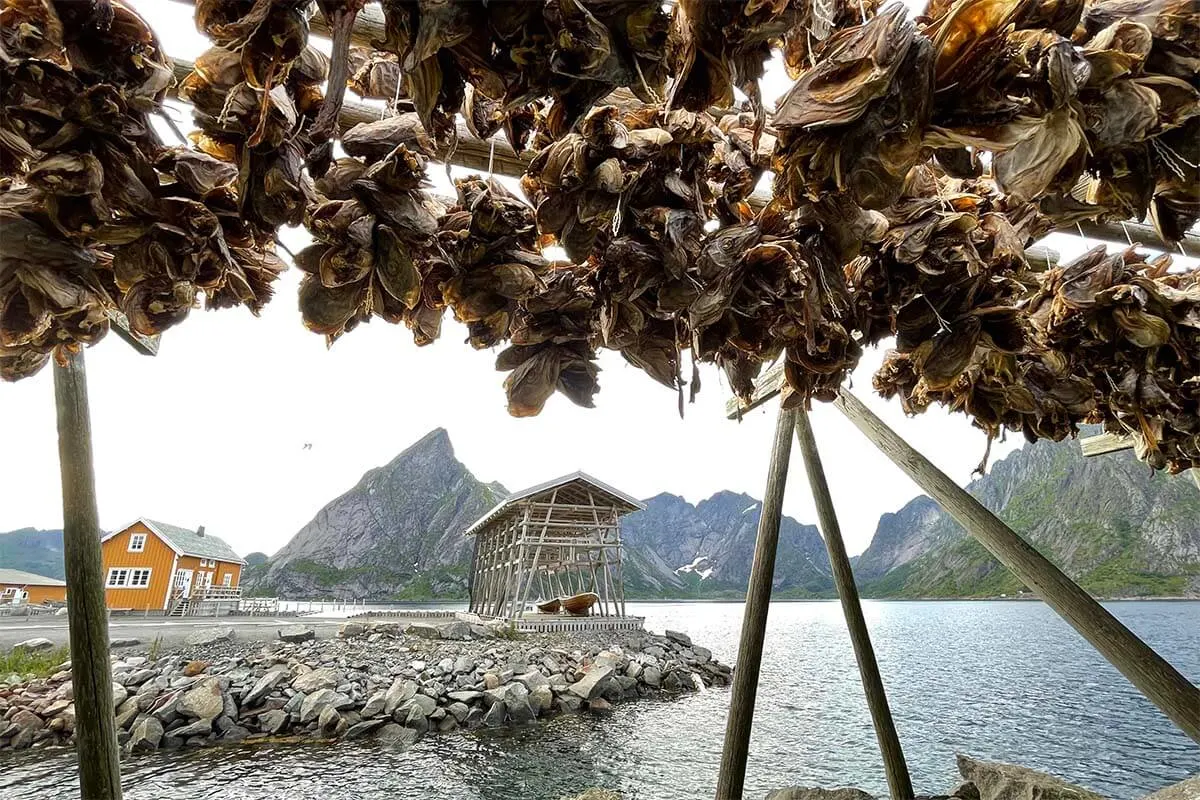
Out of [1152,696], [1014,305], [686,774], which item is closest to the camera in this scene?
[1014,305]

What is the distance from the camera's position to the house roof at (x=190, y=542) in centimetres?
2966

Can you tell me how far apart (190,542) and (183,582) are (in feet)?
8.25

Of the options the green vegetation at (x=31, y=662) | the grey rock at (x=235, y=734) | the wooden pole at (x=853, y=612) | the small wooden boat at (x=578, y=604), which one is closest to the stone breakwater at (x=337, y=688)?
the grey rock at (x=235, y=734)

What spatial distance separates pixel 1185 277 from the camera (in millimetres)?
2000

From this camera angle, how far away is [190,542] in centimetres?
3198

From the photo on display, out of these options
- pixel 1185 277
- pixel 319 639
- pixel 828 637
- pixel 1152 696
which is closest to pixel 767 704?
pixel 319 639

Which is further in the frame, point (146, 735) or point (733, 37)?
point (146, 735)

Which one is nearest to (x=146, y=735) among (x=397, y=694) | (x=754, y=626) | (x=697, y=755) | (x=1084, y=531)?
(x=397, y=694)

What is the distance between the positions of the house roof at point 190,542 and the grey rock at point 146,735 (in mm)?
23321

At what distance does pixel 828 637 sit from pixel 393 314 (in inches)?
1872

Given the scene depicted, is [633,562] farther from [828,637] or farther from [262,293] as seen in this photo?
[262,293]

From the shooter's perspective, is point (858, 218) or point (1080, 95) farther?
point (858, 218)

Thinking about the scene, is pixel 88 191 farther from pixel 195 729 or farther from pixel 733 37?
pixel 195 729

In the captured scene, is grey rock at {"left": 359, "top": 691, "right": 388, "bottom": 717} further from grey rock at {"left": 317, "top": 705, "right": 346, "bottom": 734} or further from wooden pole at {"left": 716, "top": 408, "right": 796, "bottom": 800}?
wooden pole at {"left": 716, "top": 408, "right": 796, "bottom": 800}
